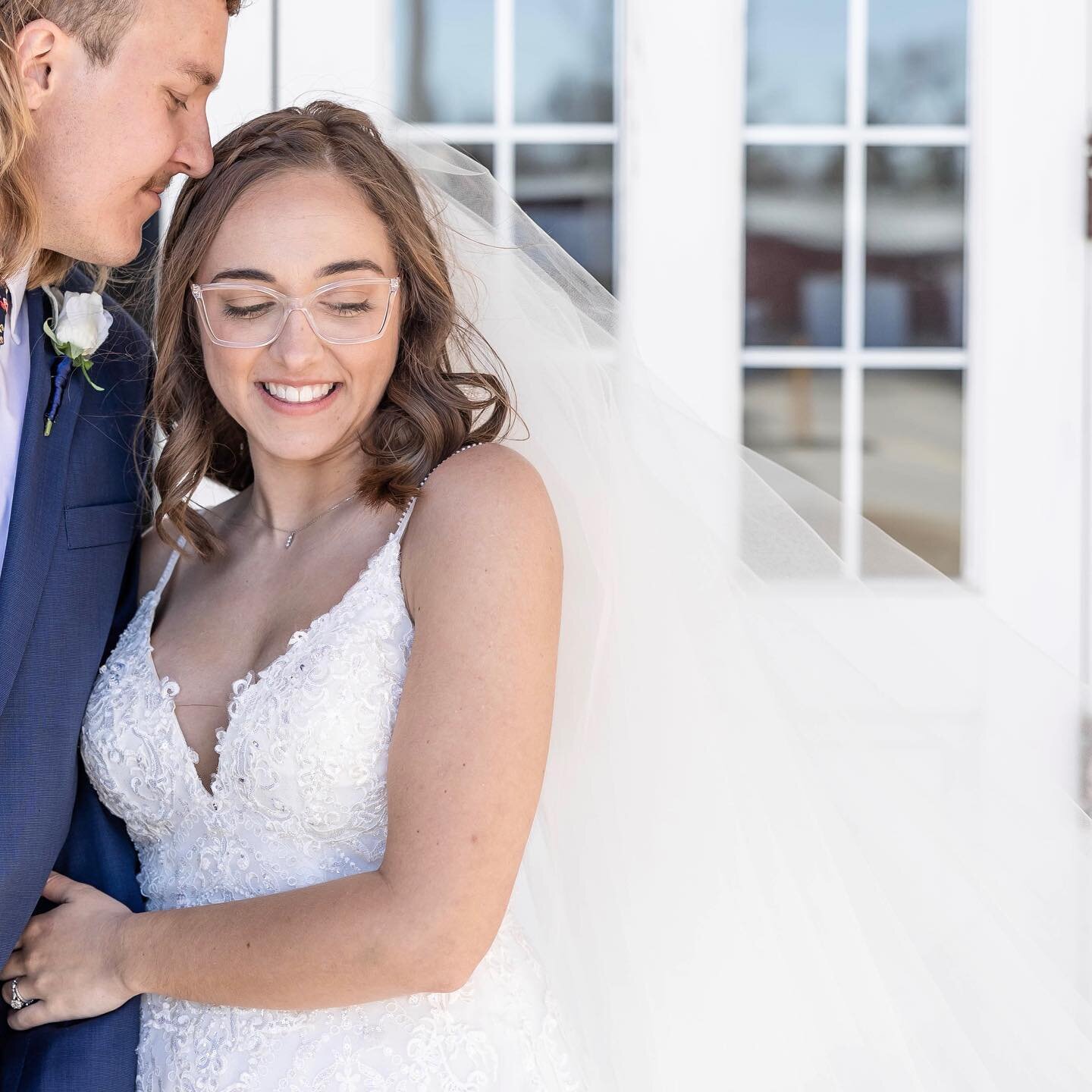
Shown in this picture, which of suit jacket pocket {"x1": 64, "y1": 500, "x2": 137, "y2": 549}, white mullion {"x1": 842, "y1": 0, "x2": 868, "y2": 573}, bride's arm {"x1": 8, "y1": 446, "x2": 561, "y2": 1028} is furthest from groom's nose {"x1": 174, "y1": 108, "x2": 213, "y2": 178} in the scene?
white mullion {"x1": 842, "y1": 0, "x2": 868, "y2": 573}

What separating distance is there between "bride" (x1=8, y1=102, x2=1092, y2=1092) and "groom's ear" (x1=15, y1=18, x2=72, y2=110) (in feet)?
0.74

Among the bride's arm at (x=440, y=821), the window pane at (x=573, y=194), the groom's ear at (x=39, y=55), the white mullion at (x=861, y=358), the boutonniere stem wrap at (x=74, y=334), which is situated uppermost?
the window pane at (x=573, y=194)

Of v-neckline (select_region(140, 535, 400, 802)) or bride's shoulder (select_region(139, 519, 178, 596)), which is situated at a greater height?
bride's shoulder (select_region(139, 519, 178, 596))

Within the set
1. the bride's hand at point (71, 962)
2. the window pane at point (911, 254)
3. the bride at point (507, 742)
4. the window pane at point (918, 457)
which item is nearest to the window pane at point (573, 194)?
the window pane at point (911, 254)

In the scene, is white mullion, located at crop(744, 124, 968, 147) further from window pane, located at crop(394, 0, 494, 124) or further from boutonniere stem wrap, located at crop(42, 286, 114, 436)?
boutonniere stem wrap, located at crop(42, 286, 114, 436)

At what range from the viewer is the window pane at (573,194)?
10.0 ft

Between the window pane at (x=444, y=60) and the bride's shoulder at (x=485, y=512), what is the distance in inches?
68.2

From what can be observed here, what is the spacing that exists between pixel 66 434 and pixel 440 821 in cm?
79

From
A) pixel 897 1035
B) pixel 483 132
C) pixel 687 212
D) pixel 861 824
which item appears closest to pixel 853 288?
pixel 687 212

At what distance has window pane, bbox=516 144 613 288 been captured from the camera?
305cm

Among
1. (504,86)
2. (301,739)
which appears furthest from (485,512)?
(504,86)

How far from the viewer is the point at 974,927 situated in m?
1.62

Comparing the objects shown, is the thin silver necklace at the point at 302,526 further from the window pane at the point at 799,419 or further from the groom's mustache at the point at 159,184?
the window pane at the point at 799,419

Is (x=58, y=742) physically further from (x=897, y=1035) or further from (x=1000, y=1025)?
(x=1000, y=1025)
